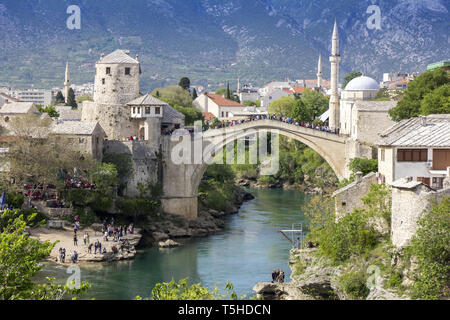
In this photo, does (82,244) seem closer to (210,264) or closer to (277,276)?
(210,264)

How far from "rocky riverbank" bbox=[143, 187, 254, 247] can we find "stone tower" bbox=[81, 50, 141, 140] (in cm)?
743

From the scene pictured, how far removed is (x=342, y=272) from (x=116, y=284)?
12389 mm

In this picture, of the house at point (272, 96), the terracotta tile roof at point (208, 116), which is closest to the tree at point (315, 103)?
the terracotta tile roof at point (208, 116)

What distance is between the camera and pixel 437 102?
156ft

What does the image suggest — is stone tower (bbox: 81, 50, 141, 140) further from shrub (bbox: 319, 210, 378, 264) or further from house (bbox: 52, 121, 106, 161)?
shrub (bbox: 319, 210, 378, 264)

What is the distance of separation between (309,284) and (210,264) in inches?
431

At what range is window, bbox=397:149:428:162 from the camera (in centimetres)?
3738

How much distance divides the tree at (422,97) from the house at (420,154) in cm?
836

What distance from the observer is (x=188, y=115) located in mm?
78438

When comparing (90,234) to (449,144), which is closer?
(449,144)

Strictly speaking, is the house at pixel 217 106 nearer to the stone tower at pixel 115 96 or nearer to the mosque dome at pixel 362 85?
the mosque dome at pixel 362 85

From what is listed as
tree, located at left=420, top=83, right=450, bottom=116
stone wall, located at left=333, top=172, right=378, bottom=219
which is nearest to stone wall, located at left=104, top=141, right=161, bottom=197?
tree, located at left=420, top=83, right=450, bottom=116

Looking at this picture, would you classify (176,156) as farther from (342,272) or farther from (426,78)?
(342,272)
